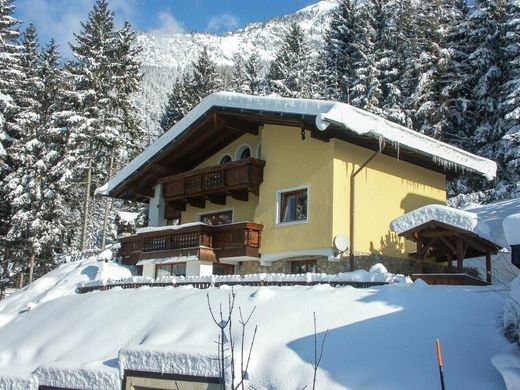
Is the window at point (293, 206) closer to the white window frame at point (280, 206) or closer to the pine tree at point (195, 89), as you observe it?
the white window frame at point (280, 206)

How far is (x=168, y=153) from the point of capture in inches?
898

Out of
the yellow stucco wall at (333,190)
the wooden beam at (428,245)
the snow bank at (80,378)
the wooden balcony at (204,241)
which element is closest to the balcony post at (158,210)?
the wooden balcony at (204,241)

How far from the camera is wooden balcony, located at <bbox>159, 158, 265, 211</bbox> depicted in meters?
19.6

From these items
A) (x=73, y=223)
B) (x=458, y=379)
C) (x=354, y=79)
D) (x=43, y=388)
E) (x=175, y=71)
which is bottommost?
(x=43, y=388)

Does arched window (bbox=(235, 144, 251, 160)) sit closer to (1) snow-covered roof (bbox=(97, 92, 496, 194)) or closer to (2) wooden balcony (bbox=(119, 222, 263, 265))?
(1) snow-covered roof (bbox=(97, 92, 496, 194))

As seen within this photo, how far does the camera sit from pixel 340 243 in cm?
1714

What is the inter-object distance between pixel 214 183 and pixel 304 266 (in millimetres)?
4557

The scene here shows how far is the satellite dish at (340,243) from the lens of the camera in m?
17.1

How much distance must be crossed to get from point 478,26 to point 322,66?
581 inches

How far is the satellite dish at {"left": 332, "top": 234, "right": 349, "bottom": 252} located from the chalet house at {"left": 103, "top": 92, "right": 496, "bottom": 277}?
0.03 metres

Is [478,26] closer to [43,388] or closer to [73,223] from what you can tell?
[73,223]

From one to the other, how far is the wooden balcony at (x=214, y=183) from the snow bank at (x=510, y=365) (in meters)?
12.5

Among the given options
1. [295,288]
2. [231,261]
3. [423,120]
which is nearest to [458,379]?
[295,288]

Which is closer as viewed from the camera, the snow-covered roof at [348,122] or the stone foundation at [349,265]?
the snow-covered roof at [348,122]
